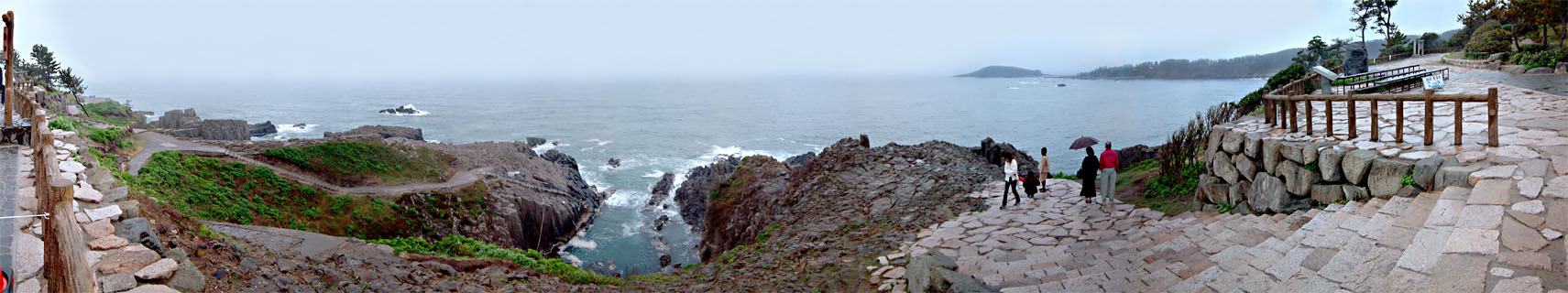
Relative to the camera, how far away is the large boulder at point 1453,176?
23.0 ft

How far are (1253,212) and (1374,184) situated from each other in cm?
178

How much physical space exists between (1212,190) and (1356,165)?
2779mm

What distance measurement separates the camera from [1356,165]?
8.21m

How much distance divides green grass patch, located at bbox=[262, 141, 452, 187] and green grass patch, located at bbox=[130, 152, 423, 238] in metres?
3.46

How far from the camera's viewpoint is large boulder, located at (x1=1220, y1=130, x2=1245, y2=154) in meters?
10.6

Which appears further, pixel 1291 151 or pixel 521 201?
pixel 521 201

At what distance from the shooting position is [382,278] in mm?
10711

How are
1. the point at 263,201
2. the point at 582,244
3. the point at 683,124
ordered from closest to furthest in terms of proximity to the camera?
the point at 263,201, the point at 582,244, the point at 683,124

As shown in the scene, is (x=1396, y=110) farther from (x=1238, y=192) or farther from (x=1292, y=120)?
(x=1238, y=192)

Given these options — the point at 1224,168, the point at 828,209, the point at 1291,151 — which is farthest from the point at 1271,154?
the point at 828,209

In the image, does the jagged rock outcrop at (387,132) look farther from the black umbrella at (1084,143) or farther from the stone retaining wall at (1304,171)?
the stone retaining wall at (1304,171)

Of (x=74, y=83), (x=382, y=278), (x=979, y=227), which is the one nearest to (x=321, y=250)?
(x=382, y=278)

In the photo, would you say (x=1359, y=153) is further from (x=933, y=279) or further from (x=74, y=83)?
(x=74, y=83)

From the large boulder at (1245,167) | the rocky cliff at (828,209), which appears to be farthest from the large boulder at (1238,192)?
the rocky cliff at (828,209)
